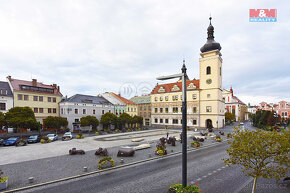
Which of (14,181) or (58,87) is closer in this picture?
(14,181)

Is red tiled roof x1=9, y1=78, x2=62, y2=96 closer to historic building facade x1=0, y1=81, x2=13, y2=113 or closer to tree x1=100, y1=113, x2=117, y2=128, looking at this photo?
historic building facade x1=0, y1=81, x2=13, y2=113

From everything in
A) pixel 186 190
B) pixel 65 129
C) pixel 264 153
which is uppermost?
pixel 264 153

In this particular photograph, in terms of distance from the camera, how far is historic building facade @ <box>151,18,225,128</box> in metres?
46.1

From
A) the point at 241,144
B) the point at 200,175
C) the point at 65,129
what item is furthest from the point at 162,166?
the point at 65,129

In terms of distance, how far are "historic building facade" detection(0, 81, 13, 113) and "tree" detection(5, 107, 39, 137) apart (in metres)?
10.0

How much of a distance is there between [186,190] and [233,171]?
28.2 feet

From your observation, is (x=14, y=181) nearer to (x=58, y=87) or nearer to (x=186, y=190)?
(x=186, y=190)

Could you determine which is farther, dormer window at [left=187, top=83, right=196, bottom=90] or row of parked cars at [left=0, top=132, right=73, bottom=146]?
dormer window at [left=187, top=83, right=196, bottom=90]

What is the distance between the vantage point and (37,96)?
40375 mm

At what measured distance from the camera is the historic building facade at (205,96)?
4612 centimetres

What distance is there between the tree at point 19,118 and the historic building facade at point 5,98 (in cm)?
1002

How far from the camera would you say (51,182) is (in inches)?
429

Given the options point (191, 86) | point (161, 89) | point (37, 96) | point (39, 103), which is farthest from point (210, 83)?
point (37, 96)

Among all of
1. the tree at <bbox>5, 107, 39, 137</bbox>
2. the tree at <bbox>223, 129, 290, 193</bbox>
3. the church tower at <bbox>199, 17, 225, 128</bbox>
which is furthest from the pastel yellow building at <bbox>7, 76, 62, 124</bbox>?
the tree at <bbox>223, 129, 290, 193</bbox>
